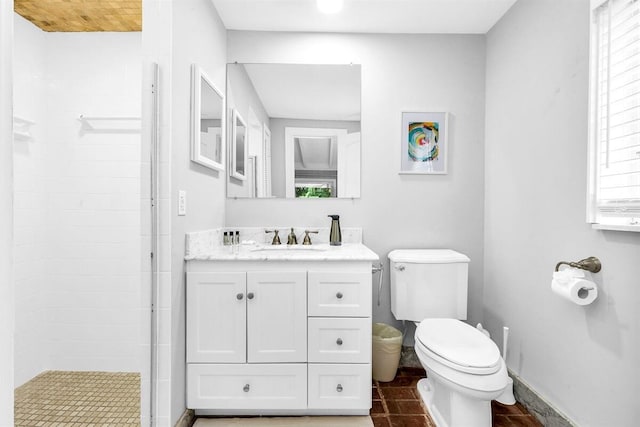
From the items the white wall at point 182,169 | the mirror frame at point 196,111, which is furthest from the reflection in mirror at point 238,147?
the mirror frame at point 196,111

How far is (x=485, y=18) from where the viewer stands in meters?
2.19

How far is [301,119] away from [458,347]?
5.60 feet

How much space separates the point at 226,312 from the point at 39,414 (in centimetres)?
109

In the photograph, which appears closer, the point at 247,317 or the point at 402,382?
the point at 247,317

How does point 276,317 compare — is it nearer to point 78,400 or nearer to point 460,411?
point 460,411

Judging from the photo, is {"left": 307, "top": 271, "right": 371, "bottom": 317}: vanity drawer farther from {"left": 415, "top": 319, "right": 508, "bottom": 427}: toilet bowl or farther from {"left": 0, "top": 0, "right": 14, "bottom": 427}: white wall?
{"left": 0, "top": 0, "right": 14, "bottom": 427}: white wall

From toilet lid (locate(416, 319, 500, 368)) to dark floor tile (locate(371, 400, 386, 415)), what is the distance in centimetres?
47

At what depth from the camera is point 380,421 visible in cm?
172

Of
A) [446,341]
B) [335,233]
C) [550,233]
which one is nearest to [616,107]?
[550,233]

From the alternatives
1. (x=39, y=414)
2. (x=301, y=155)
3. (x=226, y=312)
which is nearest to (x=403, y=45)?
(x=301, y=155)

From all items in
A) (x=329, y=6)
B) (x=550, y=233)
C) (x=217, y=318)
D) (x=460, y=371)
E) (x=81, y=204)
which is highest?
(x=329, y=6)

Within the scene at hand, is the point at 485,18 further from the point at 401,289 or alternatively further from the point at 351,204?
the point at 401,289

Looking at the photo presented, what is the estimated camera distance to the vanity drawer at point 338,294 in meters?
1.70

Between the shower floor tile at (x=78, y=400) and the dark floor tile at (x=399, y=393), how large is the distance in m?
1.37
